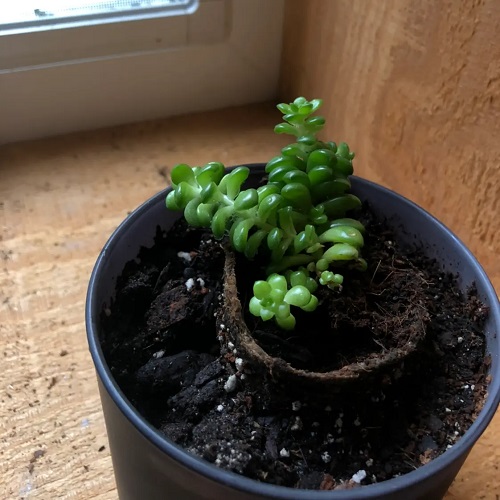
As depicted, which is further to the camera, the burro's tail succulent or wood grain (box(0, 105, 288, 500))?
wood grain (box(0, 105, 288, 500))

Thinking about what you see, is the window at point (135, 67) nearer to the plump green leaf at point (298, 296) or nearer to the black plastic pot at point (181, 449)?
the black plastic pot at point (181, 449)

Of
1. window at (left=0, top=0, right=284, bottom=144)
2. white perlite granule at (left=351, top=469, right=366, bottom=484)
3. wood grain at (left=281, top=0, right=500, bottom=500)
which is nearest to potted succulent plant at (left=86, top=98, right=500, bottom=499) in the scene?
white perlite granule at (left=351, top=469, right=366, bottom=484)

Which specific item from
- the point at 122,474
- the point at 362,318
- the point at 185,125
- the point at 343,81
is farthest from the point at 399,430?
the point at 185,125

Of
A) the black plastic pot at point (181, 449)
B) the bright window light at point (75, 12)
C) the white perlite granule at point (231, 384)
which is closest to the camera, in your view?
the black plastic pot at point (181, 449)

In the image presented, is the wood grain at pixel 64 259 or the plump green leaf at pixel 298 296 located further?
the wood grain at pixel 64 259

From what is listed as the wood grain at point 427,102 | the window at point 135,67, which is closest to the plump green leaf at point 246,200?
the wood grain at point 427,102

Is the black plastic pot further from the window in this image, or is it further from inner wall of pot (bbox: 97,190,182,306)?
the window
